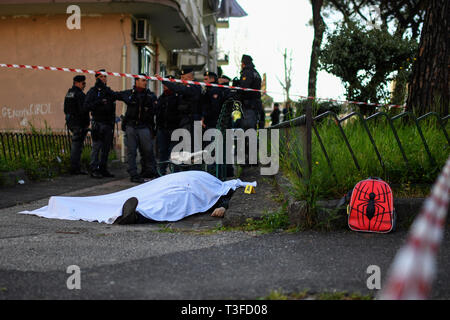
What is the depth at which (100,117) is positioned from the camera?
34.5 feet

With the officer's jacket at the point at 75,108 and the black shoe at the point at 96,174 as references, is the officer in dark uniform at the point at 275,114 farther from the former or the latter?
the black shoe at the point at 96,174

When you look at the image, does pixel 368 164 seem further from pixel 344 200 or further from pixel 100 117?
pixel 100 117

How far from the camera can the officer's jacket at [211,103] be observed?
400 inches

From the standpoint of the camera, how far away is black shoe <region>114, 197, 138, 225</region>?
5.79m

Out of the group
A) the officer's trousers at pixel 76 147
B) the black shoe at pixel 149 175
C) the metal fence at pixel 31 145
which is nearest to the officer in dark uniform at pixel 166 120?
the black shoe at pixel 149 175

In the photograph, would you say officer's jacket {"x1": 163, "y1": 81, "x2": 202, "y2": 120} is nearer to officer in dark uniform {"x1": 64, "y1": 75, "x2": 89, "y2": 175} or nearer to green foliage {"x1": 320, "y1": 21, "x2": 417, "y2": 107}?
officer in dark uniform {"x1": 64, "y1": 75, "x2": 89, "y2": 175}

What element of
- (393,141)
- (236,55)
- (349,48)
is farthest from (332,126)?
(236,55)

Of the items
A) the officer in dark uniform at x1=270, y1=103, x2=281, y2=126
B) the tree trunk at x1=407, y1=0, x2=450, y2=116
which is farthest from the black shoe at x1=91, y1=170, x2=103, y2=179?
the officer in dark uniform at x1=270, y1=103, x2=281, y2=126

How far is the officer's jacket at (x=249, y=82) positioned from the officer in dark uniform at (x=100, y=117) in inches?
96.4

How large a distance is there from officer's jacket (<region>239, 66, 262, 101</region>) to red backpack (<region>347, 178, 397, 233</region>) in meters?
5.64

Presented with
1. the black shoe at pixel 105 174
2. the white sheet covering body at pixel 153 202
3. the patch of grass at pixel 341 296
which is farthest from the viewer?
the black shoe at pixel 105 174

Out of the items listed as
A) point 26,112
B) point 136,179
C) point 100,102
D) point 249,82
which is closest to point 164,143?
point 136,179
